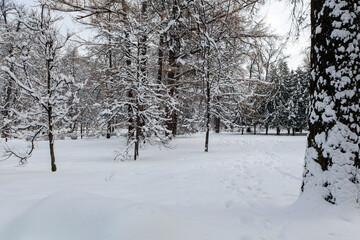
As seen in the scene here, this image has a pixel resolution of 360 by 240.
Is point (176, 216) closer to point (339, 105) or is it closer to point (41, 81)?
point (339, 105)

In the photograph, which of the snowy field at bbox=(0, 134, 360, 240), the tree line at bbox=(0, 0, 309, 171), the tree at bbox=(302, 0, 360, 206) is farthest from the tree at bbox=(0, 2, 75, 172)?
the tree at bbox=(302, 0, 360, 206)

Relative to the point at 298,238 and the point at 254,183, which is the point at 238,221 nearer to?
the point at 298,238

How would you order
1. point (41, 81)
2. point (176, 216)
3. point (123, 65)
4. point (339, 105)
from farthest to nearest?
1. point (123, 65)
2. point (41, 81)
3. point (339, 105)
4. point (176, 216)

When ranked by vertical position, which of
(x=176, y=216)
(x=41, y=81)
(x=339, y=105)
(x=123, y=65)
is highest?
(x=123, y=65)

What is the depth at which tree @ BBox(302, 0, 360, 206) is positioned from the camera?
2.52 m

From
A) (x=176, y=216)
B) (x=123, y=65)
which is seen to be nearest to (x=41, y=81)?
(x=123, y=65)

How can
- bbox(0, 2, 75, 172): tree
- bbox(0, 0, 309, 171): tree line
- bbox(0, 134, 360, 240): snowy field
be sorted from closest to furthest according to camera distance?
bbox(0, 134, 360, 240): snowy field
bbox(0, 0, 309, 171): tree line
bbox(0, 2, 75, 172): tree

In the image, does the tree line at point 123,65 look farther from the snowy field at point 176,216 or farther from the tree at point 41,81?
the snowy field at point 176,216

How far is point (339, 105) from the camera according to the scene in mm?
2555

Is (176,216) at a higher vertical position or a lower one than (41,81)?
lower

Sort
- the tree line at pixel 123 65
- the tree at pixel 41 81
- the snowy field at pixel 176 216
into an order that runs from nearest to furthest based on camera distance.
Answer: the snowy field at pixel 176 216 → the tree line at pixel 123 65 → the tree at pixel 41 81

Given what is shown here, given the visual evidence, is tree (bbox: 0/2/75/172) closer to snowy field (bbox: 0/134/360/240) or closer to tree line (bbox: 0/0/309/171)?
tree line (bbox: 0/0/309/171)

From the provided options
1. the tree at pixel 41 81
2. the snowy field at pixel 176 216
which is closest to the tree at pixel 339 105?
the snowy field at pixel 176 216

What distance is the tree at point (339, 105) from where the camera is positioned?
8.25 ft
